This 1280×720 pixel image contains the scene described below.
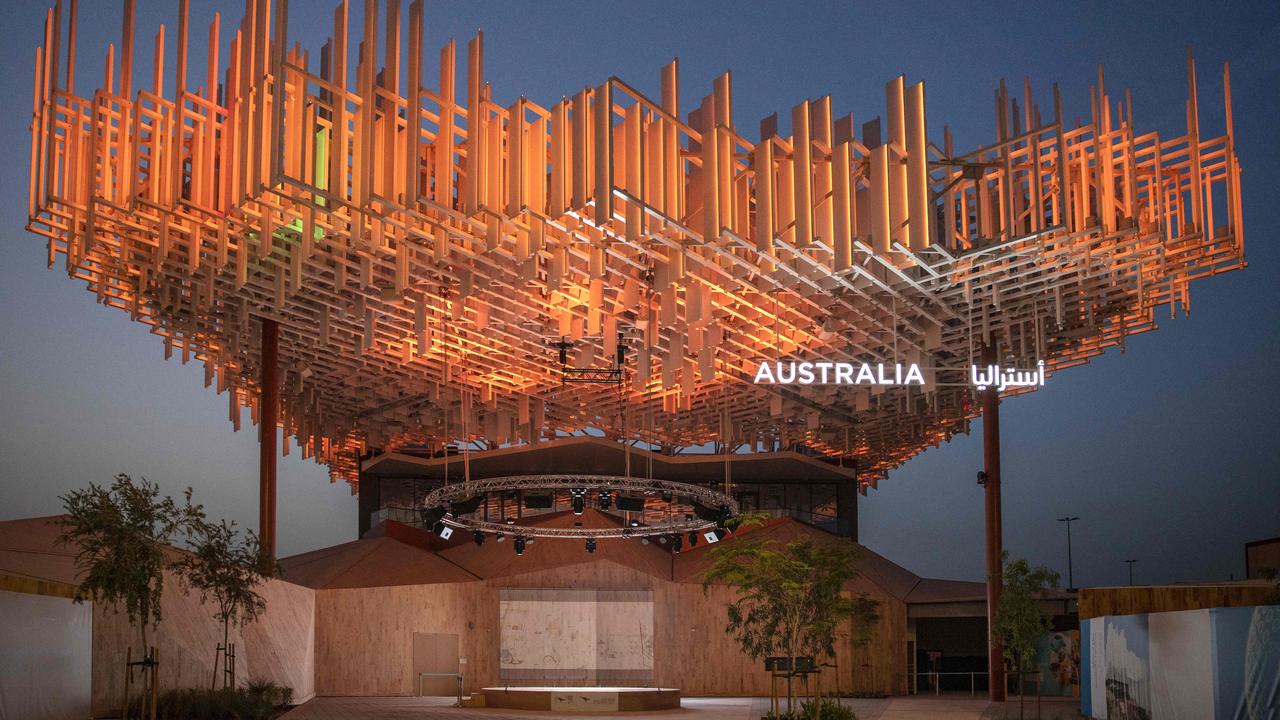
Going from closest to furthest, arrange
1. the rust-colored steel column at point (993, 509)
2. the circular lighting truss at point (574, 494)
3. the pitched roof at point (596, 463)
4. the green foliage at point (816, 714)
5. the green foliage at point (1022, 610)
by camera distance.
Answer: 1. the green foliage at point (816, 714)
2. the green foliage at point (1022, 610)
3. the circular lighting truss at point (574, 494)
4. the rust-colored steel column at point (993, 509)
5. the pitched roof at point (596, 463)

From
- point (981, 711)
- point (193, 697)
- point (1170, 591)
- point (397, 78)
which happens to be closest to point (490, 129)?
point (397, 78)

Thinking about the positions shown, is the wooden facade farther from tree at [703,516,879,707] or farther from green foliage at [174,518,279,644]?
green foliage at [174,518,279,644]

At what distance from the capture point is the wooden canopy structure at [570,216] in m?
16.8

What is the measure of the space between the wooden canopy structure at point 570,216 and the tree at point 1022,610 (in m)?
4.11

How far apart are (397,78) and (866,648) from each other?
19136 millimetres

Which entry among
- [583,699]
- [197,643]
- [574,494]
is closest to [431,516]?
[574,494]

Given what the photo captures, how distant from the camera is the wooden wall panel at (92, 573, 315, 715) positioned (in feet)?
56.1

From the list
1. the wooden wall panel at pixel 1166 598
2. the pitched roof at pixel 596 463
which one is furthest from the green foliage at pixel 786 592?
the pitched roof at pixel 596 463

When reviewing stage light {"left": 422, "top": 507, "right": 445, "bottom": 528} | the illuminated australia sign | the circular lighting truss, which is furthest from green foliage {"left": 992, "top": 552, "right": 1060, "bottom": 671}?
stage light {"left": 422, "top": 507, "right": 445, "bottom": 528}

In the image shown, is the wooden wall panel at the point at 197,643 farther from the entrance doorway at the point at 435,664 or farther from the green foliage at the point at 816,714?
the green foliage at the point at 816,714

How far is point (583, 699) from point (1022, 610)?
8.52m

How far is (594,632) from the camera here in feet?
98.3

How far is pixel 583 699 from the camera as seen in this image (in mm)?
25500

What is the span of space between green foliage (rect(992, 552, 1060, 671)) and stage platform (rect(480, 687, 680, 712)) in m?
7.02
